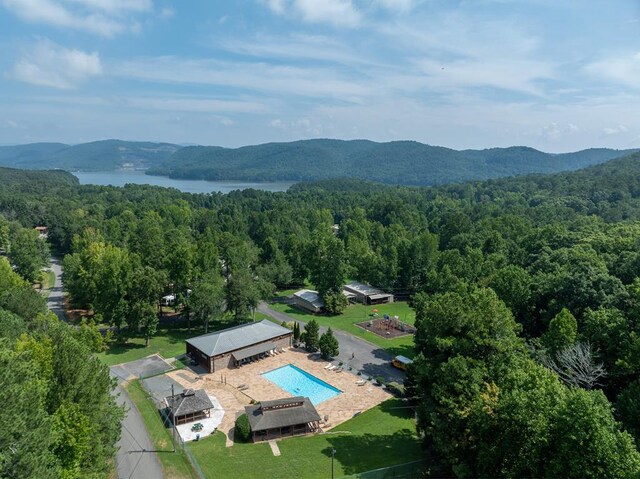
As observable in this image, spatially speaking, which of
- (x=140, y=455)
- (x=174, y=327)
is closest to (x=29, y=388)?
(x=140, y=455)

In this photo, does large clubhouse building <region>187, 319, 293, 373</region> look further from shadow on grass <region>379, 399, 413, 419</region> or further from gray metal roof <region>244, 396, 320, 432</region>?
shadow on grass <region>379, 399, 413, 419</region>

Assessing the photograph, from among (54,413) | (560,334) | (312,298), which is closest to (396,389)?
(560,334)

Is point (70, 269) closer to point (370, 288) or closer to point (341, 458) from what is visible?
point (370, 288)

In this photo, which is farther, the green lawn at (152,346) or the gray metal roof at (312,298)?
the gray metal roof at (312,298)

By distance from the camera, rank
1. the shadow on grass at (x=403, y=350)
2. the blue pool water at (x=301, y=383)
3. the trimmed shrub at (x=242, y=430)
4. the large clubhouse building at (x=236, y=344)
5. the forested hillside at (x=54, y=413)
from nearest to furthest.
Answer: the forested hillside at (x=54, y=413), the trimmed shrub at (x=242, y=430), the blue pool water at (x=301, y=383), the large clubhouse building at (x=236, y=344), the shadow on grass at (x=403, y=350)

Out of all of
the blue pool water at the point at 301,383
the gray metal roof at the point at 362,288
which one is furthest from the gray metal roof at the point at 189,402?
the gray metal roof at the point at 362,288

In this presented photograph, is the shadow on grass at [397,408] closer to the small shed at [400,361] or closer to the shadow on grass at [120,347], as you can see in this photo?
the small shed at [400,361]

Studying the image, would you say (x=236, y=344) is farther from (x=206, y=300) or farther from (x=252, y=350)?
(x=206, y=300)
